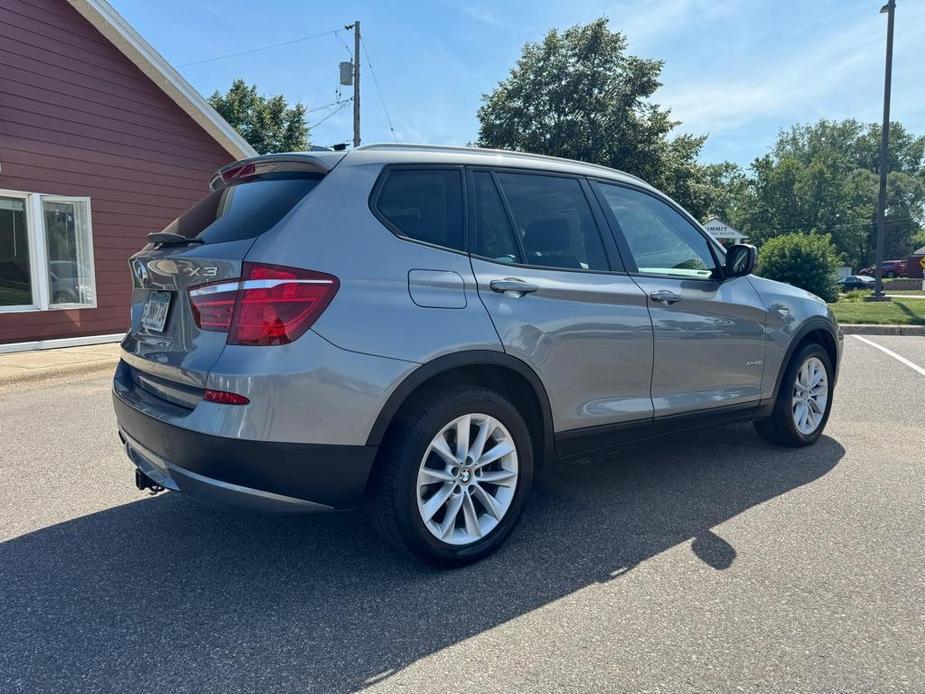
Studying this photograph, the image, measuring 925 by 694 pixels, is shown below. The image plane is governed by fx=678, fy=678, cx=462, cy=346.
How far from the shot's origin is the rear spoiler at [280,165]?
9.51 ft

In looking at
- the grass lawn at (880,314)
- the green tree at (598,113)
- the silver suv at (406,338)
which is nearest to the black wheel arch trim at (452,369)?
the silver suv at (406,338)

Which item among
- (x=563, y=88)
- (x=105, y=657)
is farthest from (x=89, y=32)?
(x=563, y=88)

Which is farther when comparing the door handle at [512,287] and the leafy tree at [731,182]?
the leafy tree at [731,182]

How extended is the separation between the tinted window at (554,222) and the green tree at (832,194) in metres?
62.1

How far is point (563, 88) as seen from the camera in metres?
30.2

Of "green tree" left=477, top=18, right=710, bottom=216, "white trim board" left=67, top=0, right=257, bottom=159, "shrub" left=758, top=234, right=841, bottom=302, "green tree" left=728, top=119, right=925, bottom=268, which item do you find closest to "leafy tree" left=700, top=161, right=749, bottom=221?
"green tree" left=728, top=119, right=925, bottom=268

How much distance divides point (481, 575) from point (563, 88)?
3026cm

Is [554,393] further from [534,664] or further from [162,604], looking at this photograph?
[162,604]

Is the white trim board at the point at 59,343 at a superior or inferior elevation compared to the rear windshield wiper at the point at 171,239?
inferior

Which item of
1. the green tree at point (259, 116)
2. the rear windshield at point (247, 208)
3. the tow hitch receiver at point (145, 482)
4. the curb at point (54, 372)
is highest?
the green tree at point (259, 116)

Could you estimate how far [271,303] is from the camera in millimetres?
2545

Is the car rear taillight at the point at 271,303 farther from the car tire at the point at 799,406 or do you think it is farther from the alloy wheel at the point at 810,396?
the alloy wheel at the point at 810,396

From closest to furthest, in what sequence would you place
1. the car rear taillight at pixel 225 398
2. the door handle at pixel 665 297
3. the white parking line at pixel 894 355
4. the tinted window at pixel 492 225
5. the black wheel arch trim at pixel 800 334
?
1. the car rear taillight at pixel 225 398
2. the tinted window at pixel 492 225
3. the door handle at pixel 665 297
4. the black wheel arch trim at pixel 800 334
5. the white parking line at pixel 894 355

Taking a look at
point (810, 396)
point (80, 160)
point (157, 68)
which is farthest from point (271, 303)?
point (157, 68)
